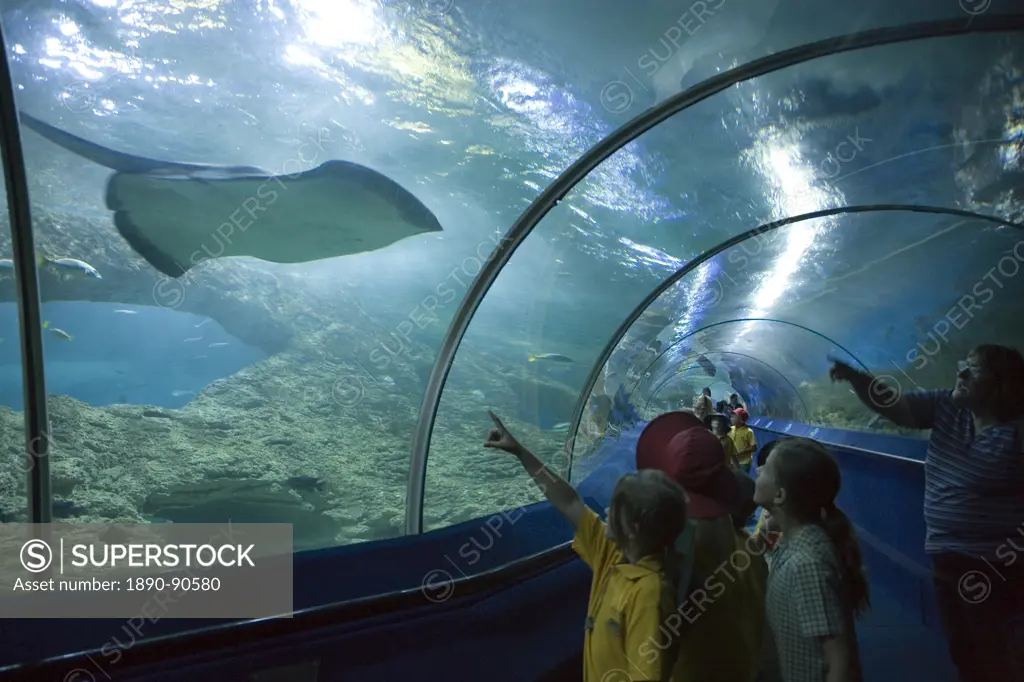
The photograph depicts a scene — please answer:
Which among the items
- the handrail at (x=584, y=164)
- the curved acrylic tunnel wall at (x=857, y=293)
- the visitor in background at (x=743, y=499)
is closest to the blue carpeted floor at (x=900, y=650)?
the visitor in background at (x=743, y=499)

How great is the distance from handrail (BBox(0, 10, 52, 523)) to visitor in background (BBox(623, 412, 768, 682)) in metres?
2.70

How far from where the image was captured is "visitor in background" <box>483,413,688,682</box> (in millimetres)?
1287

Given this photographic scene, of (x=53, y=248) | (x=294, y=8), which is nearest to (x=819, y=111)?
(x=294, y=8)

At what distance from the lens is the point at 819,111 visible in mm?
4762

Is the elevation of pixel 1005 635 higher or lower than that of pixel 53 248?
lower

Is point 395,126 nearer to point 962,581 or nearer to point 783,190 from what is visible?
point 783,190

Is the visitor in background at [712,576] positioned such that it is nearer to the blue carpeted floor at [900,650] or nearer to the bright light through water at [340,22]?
the blue carpeted floor at [900,650]

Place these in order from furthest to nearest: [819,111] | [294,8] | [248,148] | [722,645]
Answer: [248,148]
[294,8]
[819,111]
[722,645]

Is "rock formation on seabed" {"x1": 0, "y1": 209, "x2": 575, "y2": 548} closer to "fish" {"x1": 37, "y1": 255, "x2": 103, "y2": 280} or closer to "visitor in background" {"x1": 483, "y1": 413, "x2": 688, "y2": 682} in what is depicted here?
"visitor in background" {"x1": 483, "y1": 413, "x2": 688, "y2": 682}

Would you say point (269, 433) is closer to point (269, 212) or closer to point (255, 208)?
point (269, 212)

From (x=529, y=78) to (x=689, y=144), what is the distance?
196 cm

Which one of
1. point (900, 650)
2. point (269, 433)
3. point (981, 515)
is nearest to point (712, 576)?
point (981, 515)

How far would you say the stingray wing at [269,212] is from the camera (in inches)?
307

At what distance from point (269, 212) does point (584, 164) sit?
7.62 m
